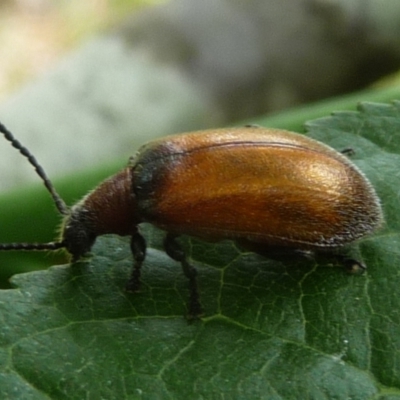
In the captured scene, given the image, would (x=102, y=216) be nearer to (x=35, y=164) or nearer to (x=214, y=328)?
(x=35, y=164)

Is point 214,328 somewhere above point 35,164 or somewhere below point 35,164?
below

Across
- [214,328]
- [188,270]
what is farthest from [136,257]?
[214,328]

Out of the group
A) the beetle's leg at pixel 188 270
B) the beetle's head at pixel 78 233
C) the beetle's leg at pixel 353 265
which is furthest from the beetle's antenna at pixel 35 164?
the beetle's leg at pixel 353 265

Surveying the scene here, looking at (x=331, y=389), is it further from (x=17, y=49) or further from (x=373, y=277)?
(x=17, y=49)

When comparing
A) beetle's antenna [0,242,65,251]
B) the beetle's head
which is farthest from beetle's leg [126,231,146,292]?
beetle's antenna [0,242,65,251]

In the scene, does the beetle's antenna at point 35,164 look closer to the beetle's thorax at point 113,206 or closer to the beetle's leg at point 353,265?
the beetle's thorax at point 113,206

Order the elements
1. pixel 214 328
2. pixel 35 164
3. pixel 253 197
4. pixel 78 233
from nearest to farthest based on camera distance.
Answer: pixel 214 328 → pixel 253 197 → pixel 78 233 → pixel 35 164

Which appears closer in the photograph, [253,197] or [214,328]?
[214,328]
